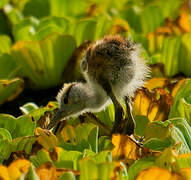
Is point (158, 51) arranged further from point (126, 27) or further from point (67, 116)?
point (67, 116)

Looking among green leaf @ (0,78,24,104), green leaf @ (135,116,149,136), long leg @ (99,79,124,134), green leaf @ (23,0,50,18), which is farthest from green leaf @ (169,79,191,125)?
green leaf @ (23,0,50,18)

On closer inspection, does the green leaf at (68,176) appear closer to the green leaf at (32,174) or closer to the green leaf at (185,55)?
the green leaf at (32,174)

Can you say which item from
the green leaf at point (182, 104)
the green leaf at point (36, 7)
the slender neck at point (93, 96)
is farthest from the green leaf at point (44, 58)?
the green leaf at point (182, 104)

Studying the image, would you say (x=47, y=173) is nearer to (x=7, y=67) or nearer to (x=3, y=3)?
(x=7, y=67)

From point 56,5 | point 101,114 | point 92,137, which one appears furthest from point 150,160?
point 56,5

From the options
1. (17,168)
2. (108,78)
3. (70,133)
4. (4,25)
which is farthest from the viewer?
(4,25)

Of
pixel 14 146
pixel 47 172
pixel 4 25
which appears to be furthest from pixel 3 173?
pixel 4 25
